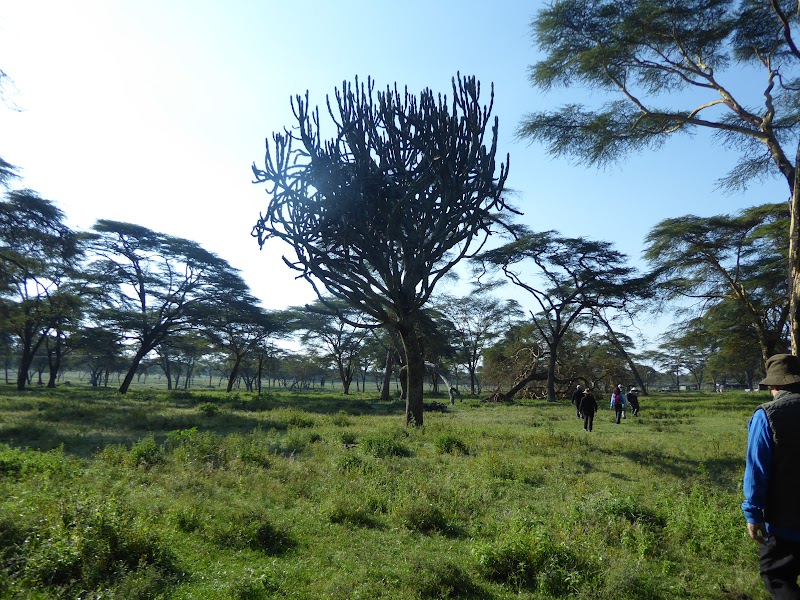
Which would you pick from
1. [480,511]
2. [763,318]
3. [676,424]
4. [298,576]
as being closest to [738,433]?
[676,424]

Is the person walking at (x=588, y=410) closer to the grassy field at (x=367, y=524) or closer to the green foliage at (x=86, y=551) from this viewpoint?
the grassy field at (x=367, y=524)

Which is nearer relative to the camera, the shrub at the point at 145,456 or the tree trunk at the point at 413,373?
the shrub at the point at 145,456

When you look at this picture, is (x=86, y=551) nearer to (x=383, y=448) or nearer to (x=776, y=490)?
(x=776, y=490)

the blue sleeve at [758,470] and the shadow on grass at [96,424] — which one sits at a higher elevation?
the blue sleeve at [758,470]

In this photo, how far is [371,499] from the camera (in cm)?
637

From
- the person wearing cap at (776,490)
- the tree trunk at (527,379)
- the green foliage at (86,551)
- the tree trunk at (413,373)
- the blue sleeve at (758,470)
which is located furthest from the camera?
the tree trunk at (527,379)

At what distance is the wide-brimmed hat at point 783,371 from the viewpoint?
9.92 ft

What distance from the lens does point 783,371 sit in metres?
3.09

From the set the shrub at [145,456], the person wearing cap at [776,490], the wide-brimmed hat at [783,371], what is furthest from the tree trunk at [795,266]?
the shrub at [145,456]

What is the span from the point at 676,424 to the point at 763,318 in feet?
48.4

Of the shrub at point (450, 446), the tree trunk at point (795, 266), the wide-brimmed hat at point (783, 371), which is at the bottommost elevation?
the shrub at point (450, 446)

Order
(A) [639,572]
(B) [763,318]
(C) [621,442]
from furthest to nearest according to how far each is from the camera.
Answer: (B) [763,318] → (C) [621,442] → (A) [639,572]

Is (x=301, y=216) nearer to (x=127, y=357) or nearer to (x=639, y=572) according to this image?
(x=639, y=572)

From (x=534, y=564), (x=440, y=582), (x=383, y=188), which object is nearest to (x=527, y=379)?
(x=383, y=188)
